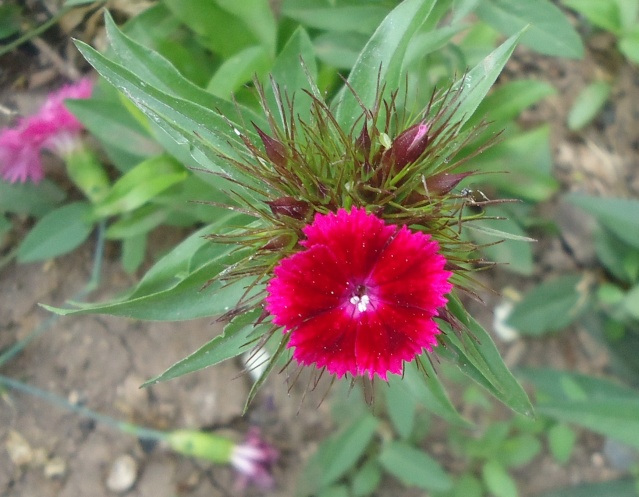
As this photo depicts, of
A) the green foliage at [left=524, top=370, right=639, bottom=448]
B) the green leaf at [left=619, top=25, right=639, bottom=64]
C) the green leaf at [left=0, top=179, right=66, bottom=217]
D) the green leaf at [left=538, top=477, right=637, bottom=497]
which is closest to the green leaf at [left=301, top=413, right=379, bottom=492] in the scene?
the green foliage at [left=524, top=370, right=639, bottom=448]

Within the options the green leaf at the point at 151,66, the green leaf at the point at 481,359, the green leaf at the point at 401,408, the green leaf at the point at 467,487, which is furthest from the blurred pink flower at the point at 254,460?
the green leaf at the point at 151,66

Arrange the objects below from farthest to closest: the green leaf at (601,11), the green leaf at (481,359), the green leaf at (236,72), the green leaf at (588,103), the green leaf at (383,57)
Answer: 1. the green leaf at (588,103)
2. the green leaf at (601,11)
3. the green leaf at (236,72)
4. the green leaf at (383,57)
5. the green leaf at (481,359)

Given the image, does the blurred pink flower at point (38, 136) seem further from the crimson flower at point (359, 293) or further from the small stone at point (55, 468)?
the crimson flower at point (359, 293)

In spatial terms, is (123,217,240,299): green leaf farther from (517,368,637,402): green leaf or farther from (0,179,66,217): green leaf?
(517,368,637,402): green leaf

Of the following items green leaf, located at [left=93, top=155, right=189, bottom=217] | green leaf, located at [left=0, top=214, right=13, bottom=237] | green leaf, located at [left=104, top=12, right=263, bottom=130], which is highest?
green leaf, located at [left=104, top=12, right=263, bottom=130]

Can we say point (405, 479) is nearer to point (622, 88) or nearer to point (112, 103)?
point (112, 103)

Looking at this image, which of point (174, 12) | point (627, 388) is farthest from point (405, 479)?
point (174, 12)

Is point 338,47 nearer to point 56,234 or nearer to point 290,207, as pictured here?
point 290,207

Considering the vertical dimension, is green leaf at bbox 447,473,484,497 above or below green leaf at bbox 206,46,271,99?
below
